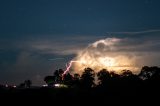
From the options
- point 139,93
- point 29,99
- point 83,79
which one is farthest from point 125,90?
point 83,79

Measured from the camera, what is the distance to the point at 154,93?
49.5 meters

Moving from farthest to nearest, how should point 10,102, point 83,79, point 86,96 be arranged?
point 83,79
point 86,96
point 10,102

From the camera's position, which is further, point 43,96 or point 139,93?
point 139,93

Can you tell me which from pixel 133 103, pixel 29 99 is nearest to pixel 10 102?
pixel 29 99

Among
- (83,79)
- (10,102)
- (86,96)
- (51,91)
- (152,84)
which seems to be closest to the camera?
(10,102)

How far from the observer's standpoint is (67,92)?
48.8m

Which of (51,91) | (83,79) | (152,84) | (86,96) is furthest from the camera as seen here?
(83,79)

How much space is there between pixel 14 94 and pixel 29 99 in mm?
3667

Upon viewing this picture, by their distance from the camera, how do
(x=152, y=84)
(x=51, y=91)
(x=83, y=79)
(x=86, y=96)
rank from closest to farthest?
(x=86, y=96), (x=51, y=91), (x=152, y=84), (x=83, y=79)

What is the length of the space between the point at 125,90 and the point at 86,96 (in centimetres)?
842

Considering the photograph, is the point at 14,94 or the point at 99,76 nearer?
the point at 14,94

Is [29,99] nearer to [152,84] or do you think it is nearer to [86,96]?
[86,96]

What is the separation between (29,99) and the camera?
147ft

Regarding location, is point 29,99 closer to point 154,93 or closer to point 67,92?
point 67,92
